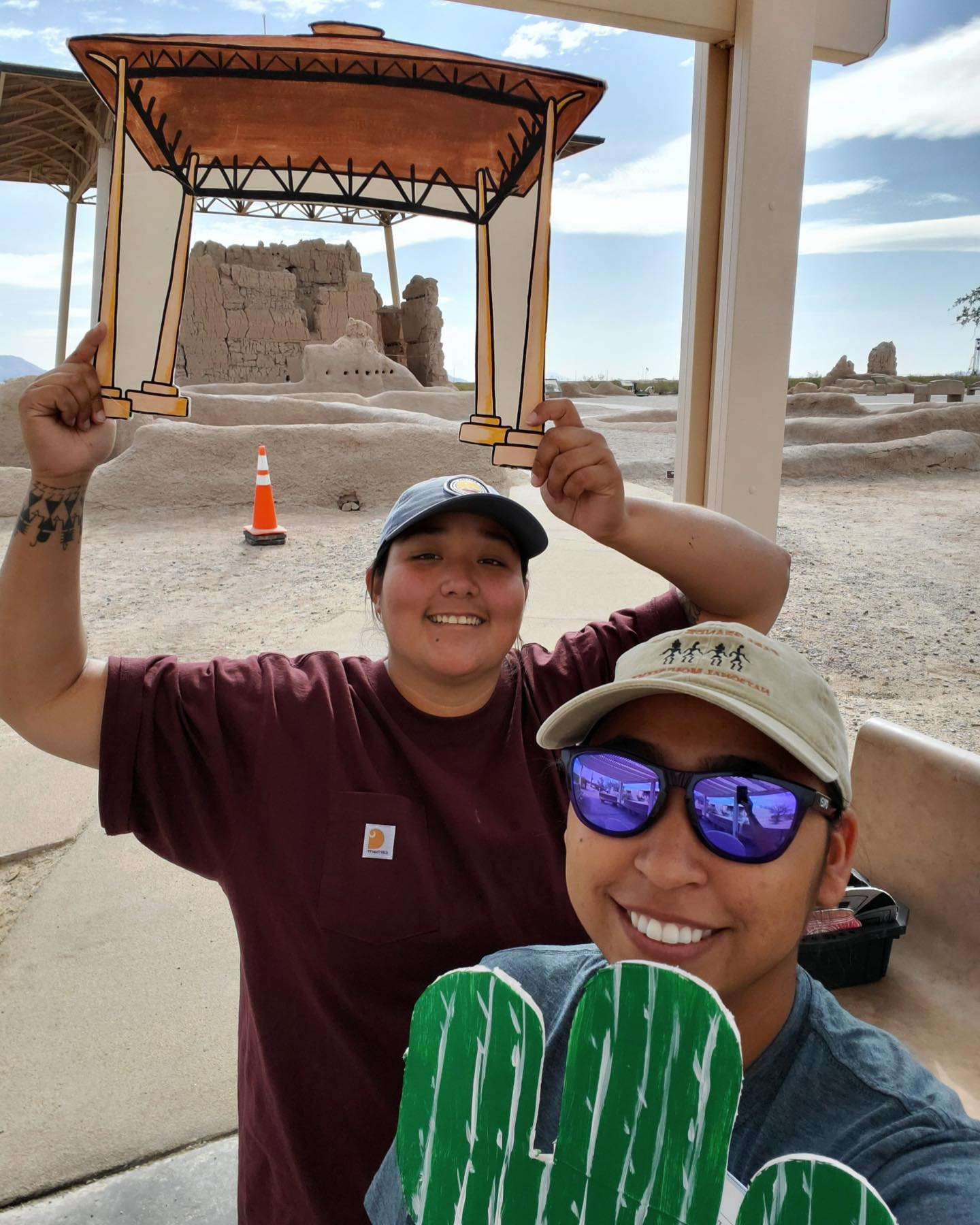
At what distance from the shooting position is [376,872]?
117cm

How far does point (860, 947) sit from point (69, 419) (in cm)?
165

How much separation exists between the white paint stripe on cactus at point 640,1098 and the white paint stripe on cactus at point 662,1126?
0.01m

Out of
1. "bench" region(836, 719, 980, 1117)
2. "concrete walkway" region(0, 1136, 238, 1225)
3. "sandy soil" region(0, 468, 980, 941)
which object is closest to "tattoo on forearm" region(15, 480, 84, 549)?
"concrete walkway" region(0, 1136, 238, 1225)

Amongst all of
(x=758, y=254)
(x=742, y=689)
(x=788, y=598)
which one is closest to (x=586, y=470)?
(x=742, y=689)

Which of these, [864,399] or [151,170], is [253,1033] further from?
[864,399]

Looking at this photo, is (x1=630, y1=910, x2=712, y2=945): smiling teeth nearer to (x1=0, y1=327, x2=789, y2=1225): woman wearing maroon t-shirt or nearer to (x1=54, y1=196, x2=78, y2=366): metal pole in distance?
(x1=0, y1=327, x2=789, y2=1225): woman wearing maroon t-shirt

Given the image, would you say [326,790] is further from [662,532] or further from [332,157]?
[332,157]

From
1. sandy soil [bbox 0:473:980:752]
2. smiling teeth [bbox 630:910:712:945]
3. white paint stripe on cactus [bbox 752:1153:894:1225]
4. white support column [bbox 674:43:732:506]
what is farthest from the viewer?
sandy soil [bbox 0:473:980:752]

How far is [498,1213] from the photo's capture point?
0.61 metres

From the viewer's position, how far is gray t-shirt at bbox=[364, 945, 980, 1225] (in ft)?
2.05

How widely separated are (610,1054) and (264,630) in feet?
16.0

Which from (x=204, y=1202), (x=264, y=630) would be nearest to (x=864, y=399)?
(x=264, y=630)

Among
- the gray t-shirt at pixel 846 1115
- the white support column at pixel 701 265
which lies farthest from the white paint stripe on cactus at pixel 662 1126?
the white support column at pixel 701 265

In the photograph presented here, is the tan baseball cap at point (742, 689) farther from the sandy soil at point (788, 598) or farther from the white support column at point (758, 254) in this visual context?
the sandy soil at point (788, 598)
